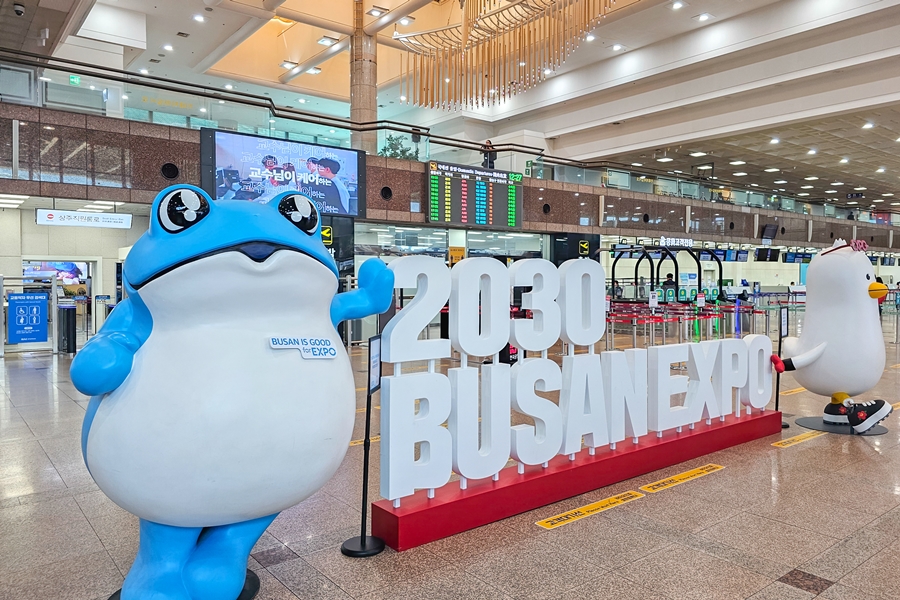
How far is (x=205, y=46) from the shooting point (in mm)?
16594

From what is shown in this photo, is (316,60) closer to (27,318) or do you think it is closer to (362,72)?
(362,72)

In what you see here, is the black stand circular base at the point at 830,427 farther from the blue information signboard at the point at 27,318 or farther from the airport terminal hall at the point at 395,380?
the blue information signboard at the point at 27,318

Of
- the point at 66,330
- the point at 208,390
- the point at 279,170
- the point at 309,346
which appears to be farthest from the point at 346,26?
the point at 208,390

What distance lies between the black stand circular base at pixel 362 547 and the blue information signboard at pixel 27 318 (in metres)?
11.5

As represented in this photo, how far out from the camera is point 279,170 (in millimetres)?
10805

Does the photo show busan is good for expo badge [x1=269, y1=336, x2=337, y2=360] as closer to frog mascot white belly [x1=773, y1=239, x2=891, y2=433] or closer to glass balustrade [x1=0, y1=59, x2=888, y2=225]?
frog mascot white belly [x1=773, y1=239, x2=891, y2=433]

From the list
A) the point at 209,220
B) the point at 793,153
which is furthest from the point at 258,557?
the point at 793,153

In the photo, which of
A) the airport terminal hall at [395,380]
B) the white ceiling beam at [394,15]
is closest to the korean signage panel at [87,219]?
the airport terminal hall at [395,380]

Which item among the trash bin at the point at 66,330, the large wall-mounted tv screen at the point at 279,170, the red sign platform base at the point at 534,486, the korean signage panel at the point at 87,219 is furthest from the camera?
the trash bin at the point at 66,330

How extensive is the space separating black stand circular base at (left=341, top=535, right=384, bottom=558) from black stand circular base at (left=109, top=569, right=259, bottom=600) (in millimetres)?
468

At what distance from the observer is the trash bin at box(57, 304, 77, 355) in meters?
11.9

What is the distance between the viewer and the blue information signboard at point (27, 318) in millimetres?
11766

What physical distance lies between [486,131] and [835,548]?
20.4 meters

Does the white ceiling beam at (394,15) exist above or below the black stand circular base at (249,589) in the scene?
above
